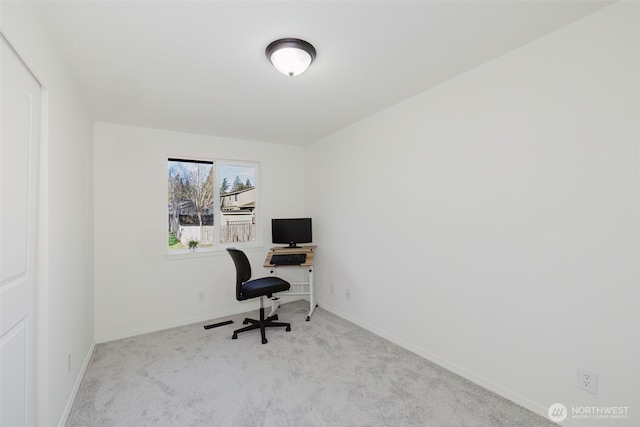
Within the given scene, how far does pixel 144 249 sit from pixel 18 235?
7.02ft

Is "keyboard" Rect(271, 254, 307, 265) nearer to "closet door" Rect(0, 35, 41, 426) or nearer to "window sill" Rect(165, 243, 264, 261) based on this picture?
"window sill" Rect(165, 243, 264, 261)

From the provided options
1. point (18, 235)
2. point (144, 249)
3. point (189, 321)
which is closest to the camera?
point (18, 235)

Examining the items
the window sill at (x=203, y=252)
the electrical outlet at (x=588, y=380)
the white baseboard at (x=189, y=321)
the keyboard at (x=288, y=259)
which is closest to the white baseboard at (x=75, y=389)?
the white baseboard at (x=189, y=321)

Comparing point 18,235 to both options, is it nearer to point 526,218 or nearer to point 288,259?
point 288,259

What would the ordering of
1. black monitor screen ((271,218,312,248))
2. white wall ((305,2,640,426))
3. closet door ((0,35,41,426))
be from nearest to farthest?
closet door ((0,35,41,426)) < white wall ((305,2,640,426)) < black monitor screen ((271,218,312,248))

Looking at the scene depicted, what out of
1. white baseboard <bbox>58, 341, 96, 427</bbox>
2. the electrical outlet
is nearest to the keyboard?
white baseboard <bbox>58, 341, 96, 427</bbox>

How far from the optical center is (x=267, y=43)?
178cm

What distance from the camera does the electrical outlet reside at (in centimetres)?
162

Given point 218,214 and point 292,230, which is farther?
point 292,230

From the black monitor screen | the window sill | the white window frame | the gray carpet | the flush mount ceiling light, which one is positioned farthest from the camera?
the black monitor screen

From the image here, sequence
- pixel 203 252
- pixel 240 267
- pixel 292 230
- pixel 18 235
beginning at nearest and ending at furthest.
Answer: pixel 18 235 → pixel 240 267 → pixel 203 252 → pixel 292 230

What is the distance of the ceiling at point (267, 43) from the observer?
151cm

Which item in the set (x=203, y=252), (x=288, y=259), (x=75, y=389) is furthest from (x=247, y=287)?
(x=75, y=389)

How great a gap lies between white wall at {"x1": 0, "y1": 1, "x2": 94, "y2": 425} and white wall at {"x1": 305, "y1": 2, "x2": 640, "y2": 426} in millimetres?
2687
